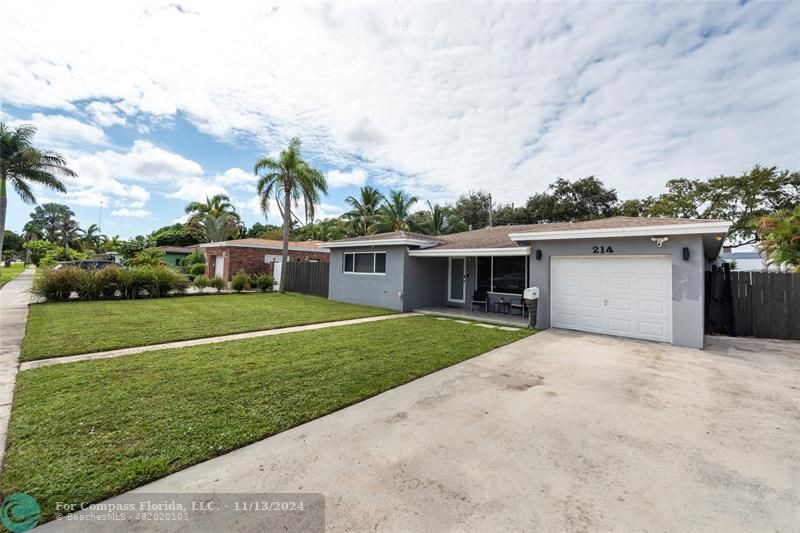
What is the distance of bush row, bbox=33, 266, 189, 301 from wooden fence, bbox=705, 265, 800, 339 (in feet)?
64.6

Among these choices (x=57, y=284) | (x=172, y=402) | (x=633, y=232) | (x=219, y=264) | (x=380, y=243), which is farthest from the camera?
(x=219, y=264)

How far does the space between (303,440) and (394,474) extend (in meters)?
0.99

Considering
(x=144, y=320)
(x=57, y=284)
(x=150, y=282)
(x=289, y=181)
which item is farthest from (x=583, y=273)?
(x=57, y=284)

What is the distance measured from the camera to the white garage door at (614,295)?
7672 millimetres

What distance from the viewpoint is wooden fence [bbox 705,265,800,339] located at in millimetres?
8367

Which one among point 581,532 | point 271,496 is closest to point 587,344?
point 581,532

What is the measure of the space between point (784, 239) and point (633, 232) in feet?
20.2

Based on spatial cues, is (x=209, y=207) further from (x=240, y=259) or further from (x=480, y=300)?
(x=480, y=300)

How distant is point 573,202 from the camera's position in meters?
26.8

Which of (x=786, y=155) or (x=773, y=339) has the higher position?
(x=786, y=155)

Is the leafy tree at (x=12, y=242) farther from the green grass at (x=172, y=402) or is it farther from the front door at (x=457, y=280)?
the green grass at (x=172, y=402)

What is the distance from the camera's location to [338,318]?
1004 cm

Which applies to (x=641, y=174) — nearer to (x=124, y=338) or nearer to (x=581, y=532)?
(x=581, y=532)

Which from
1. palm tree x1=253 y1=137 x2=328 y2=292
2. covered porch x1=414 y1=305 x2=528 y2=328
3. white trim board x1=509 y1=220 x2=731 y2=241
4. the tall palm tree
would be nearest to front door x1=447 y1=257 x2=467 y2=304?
covered porch x1=414 y1=305 x2=528 y2=328
